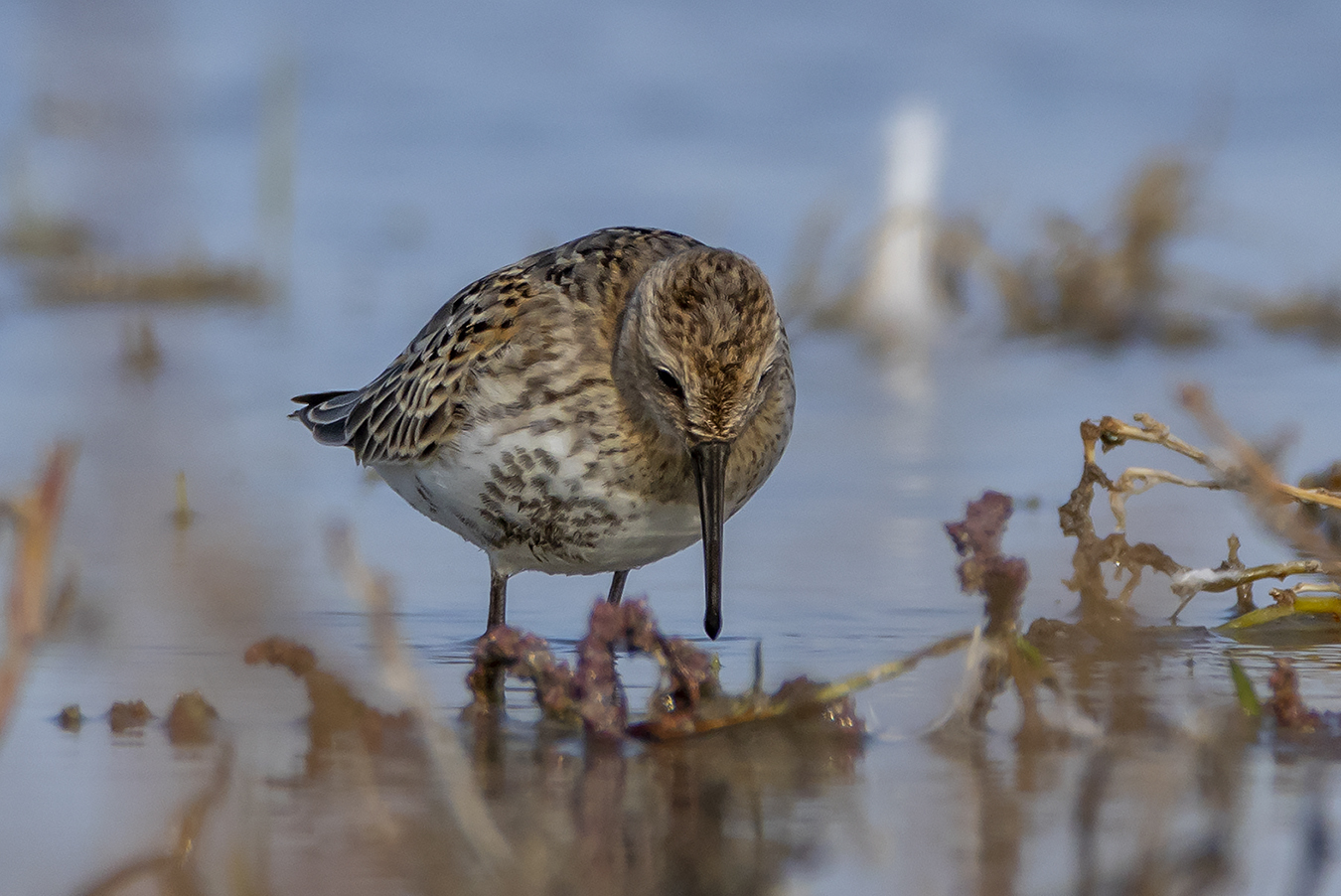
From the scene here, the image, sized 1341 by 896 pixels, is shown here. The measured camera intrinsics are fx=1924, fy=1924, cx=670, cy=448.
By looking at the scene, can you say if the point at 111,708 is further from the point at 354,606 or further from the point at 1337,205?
the point at 1337,205

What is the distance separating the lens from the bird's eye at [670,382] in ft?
14.5

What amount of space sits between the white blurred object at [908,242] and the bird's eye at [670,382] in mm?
4904

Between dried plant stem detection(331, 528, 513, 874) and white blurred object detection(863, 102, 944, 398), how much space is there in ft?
21.6

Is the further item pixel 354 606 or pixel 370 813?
pixel 354 606

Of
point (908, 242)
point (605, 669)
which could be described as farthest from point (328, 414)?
point (908, 242)

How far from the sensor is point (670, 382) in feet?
14.6

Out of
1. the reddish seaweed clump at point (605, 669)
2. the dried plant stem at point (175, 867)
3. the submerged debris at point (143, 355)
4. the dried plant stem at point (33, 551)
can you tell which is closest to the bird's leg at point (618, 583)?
the reddish seaweed clump at point (605, 669)

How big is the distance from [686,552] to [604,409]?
1.50m

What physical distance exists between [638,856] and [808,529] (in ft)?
10.2

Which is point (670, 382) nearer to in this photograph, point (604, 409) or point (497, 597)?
point (604, 409)

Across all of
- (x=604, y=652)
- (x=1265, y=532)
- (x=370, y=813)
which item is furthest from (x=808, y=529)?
(x=370, y=813)

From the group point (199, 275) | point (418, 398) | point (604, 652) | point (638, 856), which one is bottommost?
point (638, 856)

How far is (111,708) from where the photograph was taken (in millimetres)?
3896

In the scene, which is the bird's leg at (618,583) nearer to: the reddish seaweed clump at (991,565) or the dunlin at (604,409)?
the dunlin at (604,409)
